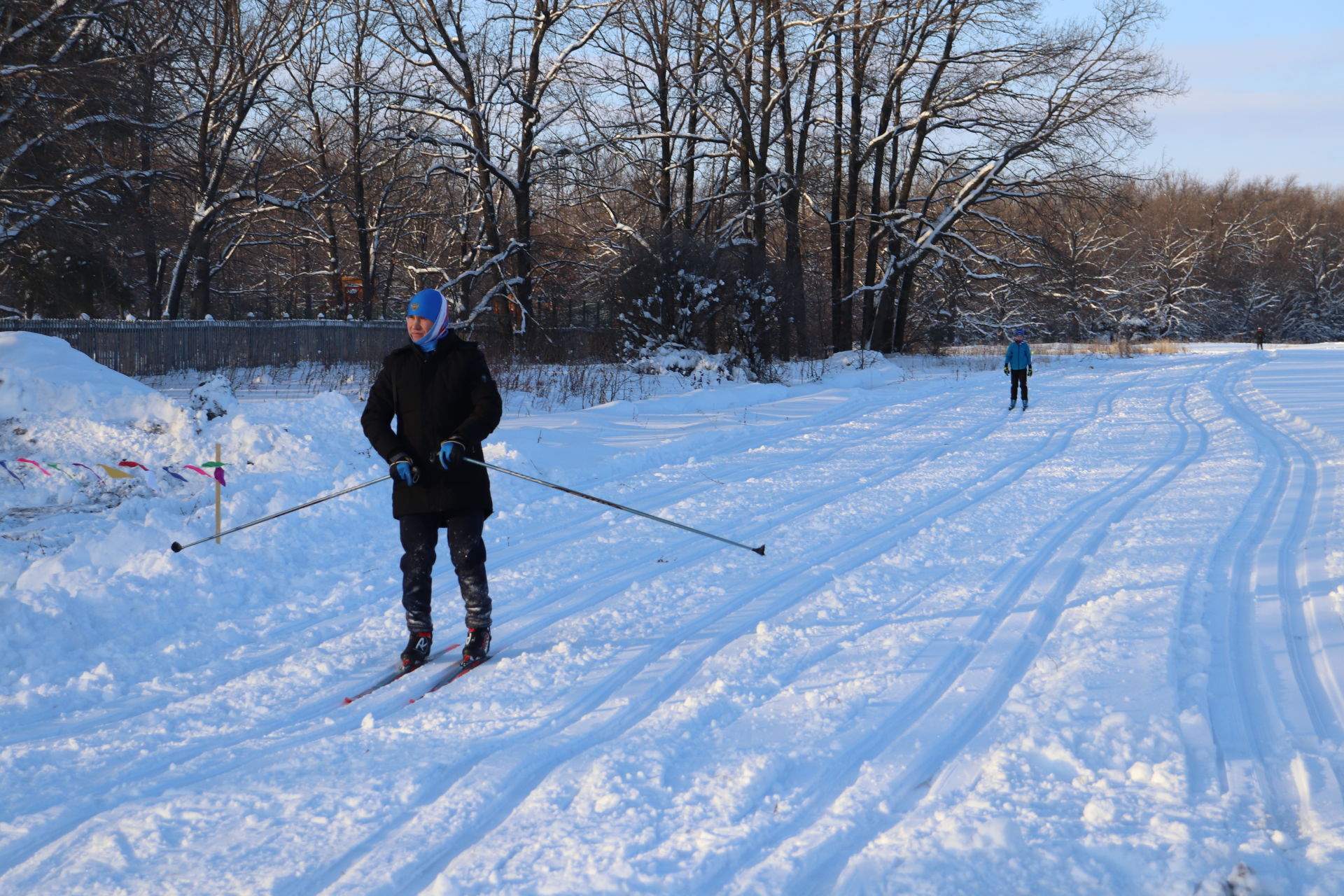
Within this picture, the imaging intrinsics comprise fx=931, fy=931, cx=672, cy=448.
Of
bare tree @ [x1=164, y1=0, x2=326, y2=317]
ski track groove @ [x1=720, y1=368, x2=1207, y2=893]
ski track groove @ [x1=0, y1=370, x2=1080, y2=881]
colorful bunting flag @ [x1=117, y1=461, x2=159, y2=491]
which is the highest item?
bare tree @ [x1=164, y1=0, x2=326, y2=317]

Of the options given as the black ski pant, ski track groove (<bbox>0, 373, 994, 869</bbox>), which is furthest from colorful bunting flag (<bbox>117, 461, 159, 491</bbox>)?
the black ski pant

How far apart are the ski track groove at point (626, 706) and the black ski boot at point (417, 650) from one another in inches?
41.0

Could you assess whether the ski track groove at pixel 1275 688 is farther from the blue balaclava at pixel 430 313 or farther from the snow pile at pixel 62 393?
the snow pile at pixel 62 393

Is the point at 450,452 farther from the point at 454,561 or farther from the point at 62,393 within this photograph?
the point at 62,393

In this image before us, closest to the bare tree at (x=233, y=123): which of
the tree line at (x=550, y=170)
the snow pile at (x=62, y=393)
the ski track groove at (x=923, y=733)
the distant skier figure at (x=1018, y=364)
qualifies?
the tree line at (x=550, y=170)

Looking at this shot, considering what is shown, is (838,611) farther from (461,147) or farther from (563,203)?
(563,203)

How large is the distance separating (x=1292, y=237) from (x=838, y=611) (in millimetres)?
83183

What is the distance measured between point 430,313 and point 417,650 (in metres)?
1.82

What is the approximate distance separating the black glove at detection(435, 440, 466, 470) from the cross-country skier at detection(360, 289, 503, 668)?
62mm

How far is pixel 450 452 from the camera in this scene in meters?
4.81

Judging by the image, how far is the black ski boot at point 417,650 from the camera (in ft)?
16.3

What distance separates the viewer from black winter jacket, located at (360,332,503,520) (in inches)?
197

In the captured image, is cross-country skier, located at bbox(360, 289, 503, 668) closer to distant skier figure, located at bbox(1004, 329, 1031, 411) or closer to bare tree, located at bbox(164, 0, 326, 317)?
distant skier figure, located at bbox(1004, 329, 1031, 411)

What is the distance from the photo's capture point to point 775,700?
442 centimetres
